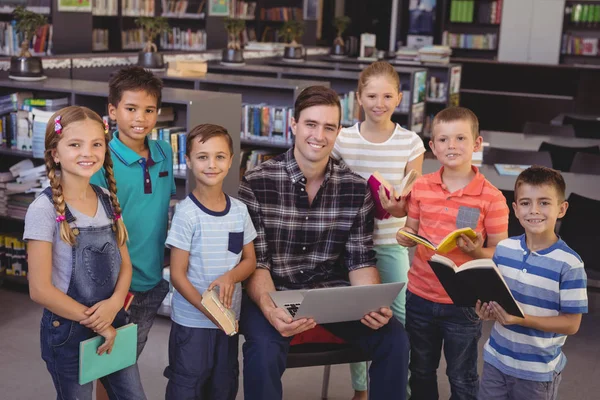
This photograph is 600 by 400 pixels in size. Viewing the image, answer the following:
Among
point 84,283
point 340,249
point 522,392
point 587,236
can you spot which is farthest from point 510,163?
point 84,283

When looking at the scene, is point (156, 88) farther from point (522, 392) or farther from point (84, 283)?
point (522, 392)

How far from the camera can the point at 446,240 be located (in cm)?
219

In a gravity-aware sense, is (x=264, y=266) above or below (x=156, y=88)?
below

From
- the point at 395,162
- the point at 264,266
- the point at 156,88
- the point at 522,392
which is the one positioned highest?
the point at 156,88

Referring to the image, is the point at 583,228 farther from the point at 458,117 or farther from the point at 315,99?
the point at 315,99

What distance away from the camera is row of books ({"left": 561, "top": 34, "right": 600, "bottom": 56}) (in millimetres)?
11078

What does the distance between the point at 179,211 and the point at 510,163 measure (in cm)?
274

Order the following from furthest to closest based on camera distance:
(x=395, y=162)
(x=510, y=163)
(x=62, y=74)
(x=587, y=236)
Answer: (x=62, y=74) < (x=510, y=163) < (x=587, y=236) < (x=395, y=162)

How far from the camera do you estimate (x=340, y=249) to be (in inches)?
106

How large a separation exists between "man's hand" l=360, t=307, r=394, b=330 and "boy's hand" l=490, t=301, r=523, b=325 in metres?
0.43

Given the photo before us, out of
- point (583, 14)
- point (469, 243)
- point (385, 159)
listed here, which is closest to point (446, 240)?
point (469, 243)

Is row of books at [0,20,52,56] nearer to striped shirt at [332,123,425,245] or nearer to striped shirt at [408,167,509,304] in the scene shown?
striped shirt at [332,123,425,245]

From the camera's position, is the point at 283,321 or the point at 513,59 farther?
the point at 513,59

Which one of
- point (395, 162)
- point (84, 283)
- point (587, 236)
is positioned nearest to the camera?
point (84, 283)
